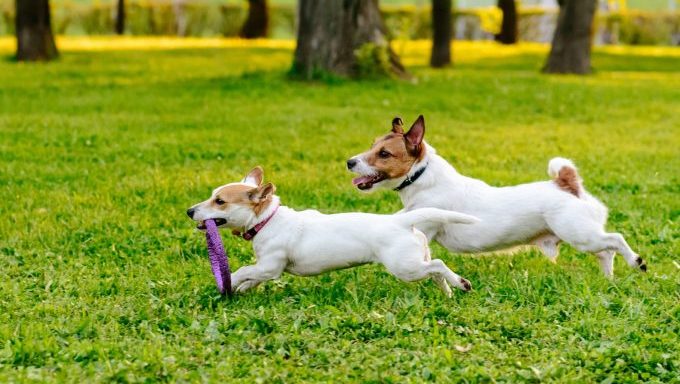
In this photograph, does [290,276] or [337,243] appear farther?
[290,276]

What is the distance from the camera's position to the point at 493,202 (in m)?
6.08

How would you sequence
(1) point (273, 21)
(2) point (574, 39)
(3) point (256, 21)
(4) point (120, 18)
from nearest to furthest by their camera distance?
(2) point (574, 39), (3) point (256, 21), (4) point (120, 18), (1) point (273, 21)

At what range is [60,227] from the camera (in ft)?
24.0

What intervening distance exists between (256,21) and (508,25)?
365 inches

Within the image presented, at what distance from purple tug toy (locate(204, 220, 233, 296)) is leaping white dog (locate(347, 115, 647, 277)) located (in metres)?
1.05

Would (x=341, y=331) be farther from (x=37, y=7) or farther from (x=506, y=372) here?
(x=37, y=7)

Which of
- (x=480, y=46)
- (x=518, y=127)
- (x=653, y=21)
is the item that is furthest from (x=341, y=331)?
(x=653, y=21)

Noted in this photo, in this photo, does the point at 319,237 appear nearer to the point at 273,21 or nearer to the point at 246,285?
the point at 246,285

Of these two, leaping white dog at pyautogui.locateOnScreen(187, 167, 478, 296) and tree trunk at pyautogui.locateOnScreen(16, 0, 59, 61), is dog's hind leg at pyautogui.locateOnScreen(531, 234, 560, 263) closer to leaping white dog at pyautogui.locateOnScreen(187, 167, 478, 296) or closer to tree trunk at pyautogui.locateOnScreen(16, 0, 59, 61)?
leaping white dog at pyautogui.locateOnScreen(187, 167, 478, 296)

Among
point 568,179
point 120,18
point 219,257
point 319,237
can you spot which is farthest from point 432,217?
point 120,18

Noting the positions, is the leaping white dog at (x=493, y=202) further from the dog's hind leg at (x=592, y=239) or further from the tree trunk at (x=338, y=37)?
the tree trunk at (x=338, y=37)

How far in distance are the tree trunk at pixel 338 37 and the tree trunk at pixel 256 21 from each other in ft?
64.3

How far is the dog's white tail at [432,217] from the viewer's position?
5.53m

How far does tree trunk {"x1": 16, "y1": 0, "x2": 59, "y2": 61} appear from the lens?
66.7 feet
